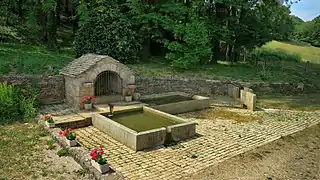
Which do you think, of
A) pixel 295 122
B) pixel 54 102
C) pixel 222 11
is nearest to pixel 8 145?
pixel 54 102

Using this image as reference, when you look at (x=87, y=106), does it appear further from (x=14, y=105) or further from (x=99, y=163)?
(x=99, y=163)

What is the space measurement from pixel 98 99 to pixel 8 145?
15.5 feet

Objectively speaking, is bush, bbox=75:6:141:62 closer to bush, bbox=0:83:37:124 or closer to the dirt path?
bush, bbox=0:83:37:124

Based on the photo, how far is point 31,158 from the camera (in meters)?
7.47

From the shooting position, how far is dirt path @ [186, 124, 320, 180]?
7.25 meters

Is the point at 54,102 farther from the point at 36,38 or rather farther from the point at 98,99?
the point at 36,38

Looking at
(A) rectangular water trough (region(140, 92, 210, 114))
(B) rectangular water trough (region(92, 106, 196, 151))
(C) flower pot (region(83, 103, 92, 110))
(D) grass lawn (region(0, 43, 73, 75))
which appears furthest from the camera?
(D) grass lawn (region(0, 43, 73, 75))

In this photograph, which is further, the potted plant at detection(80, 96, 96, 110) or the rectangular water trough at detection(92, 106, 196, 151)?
the potted plant at detection(80, 96, 96, 110)

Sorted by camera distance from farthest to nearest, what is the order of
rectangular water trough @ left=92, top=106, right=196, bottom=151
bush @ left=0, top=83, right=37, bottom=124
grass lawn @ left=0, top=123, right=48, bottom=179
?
bush @ left=0, top=83, right=37, bottom=124, rectangular water trough @ left=92, top=106, right=196, bottom=151, grass lawn @ left=0, top=123, right=48, bottom=179

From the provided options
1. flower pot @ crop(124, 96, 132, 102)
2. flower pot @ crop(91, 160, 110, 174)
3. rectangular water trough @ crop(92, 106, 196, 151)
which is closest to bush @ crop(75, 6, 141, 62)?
flower pot @ crop(124, 96, 132, 102)

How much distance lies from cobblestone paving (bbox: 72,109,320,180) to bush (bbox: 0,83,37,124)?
230 centimetres

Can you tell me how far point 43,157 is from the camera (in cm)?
757

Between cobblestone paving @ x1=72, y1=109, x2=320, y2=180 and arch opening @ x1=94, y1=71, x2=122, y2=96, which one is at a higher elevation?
arch opening @ x1=94, y1=71, x2=122, y2=96

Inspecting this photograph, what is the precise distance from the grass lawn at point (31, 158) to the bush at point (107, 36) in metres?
8.06
